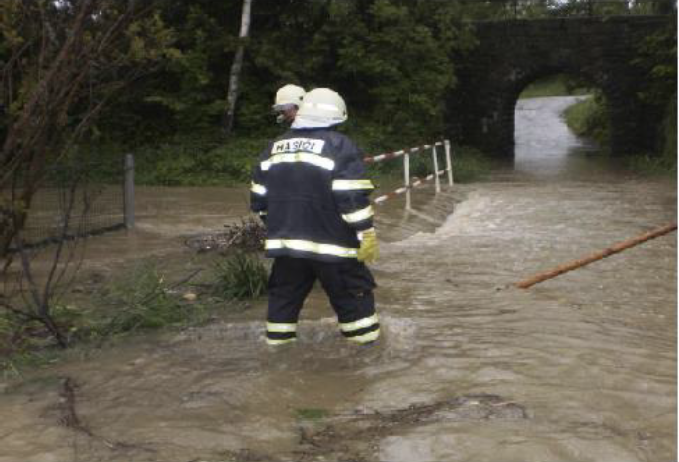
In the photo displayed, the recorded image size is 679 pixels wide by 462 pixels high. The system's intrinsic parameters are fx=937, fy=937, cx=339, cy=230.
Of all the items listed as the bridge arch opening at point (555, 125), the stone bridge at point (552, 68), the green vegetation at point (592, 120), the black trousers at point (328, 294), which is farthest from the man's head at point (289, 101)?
the green vegetation at point (592, 120)

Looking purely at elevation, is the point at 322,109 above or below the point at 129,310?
above

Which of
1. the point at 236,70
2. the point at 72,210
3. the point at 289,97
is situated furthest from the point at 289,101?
the point at 236,70

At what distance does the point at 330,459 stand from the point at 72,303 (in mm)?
4052

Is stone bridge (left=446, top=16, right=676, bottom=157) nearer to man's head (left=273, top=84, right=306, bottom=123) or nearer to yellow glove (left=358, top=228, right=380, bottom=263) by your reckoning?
man's head (left=273, top=84, right=306, bottom=123)

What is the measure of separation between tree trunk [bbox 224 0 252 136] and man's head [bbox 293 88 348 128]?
56.5 feet

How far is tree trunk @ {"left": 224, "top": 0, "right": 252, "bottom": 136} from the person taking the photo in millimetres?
22516

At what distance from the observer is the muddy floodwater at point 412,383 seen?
425cm

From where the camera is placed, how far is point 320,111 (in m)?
5.61

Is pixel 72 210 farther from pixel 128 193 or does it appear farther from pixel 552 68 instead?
pixel 552 68

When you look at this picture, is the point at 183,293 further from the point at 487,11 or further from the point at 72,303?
the point at 487,11

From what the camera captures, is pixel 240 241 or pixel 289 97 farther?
pixel 240 241

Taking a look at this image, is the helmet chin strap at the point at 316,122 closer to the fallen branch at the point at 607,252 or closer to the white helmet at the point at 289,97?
the white helmet at the point at 289,97

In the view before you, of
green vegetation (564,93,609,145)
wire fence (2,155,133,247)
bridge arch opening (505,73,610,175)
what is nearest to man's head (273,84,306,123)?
wire fence (2,155,133,247)

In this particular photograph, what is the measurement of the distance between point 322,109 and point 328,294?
114cm
